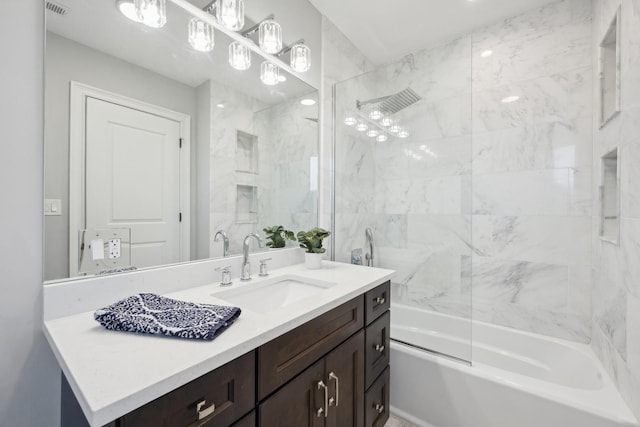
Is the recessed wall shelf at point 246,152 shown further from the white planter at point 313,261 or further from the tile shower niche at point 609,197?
the tile shower niche at point 609,197

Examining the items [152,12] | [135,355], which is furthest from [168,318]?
[152,12]

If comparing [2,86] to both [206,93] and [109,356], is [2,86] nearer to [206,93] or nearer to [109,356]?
[206,93]

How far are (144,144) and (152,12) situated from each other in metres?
0.53

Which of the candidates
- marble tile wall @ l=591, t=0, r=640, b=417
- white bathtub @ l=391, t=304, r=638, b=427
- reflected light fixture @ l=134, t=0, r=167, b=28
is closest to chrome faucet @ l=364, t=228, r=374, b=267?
white bathtub @ l=391, t=304, r=638, b=427

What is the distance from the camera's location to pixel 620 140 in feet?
4.22

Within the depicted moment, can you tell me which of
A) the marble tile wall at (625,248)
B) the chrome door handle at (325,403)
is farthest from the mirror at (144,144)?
the marble tile wall at (625,248)

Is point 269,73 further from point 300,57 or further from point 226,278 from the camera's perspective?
point 226,278

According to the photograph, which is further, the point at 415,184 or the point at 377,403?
the point at 415,184

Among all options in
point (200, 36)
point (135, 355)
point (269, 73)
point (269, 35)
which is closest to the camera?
point (135, 355)

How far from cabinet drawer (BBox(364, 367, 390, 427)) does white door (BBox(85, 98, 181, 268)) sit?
3.69 ft

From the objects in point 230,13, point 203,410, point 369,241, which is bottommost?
point 203,410

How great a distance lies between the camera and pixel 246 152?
150 centimetres

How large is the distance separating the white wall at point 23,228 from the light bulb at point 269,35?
2.99ft

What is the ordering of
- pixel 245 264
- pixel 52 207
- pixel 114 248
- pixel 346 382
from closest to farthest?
pixel 52 207 → pixel 114 248 → pixel 346 382 → pixel 245 264
